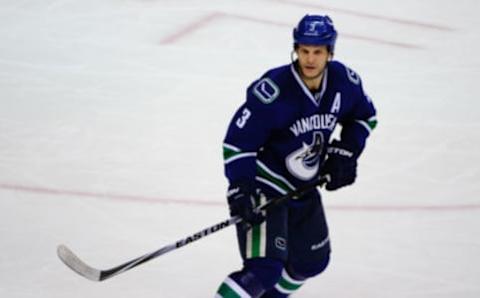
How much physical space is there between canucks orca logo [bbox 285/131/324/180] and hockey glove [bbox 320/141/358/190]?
5cm

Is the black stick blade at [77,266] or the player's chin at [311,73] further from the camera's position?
the black stick blade at [77,266]

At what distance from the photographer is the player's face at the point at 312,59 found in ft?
10.5

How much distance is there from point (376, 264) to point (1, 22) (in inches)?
155

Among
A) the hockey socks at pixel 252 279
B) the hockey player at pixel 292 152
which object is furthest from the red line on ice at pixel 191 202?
the hockey socks at pixel 252 279

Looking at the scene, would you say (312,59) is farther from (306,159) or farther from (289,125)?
(306,159)

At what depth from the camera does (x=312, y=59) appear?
3191 mm

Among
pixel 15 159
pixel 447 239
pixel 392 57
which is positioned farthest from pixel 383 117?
pixel 15 159

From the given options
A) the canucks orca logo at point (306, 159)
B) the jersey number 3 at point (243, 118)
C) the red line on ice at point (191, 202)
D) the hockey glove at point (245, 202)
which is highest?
the jersey number 3 at point (243, 118)

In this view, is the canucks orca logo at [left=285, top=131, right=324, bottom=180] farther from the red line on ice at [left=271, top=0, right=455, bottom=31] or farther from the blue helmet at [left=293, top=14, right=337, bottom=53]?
the red line on ice at [left=271, top=0, right=455, bottom=31]

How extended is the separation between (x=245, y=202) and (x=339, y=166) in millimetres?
422

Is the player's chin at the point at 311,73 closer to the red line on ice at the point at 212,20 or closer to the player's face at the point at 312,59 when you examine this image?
the player's face at the point at 312,59

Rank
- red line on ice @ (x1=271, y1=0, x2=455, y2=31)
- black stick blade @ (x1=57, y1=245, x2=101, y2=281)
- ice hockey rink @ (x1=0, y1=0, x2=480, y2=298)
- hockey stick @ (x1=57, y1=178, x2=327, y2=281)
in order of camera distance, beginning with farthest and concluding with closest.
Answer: red line on ice @ (x1=271, y1=0, x2=455, y2=31)
ice hockey rink @ (x1=0, y1=0, x2=480, y2=298)
black stick blade @ (x1=57, y1=245, x2=101, y2=281)
hockey stick @ (x1=57, y1=178, x2=327, y2=281)

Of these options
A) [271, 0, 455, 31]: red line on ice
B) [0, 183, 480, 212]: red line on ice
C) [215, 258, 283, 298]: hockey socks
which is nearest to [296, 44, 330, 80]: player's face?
[215, 258, 283, 298]: hockey socks

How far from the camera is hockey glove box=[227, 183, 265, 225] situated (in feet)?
10.3
